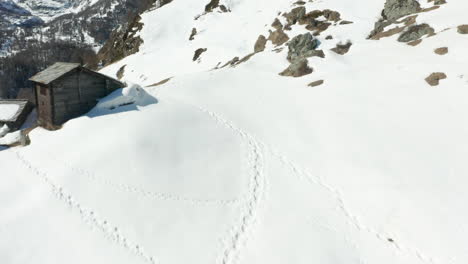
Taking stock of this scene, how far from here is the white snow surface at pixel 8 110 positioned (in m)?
27.9

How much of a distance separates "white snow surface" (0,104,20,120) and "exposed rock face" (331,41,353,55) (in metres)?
34.8

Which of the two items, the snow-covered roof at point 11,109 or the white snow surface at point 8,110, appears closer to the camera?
the snow-covered roof at point 11,109

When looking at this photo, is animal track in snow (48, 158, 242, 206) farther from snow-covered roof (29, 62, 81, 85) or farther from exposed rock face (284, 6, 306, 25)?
exposed rock face (284, 6, 306, 25)

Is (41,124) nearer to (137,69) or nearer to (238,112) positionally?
(238,112)

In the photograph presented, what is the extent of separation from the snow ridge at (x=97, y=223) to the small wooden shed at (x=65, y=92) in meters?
7.41

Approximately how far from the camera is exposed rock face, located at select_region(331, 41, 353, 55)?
33.9 meters

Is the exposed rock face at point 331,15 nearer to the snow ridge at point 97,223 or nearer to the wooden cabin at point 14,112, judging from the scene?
the wooden cabin at point 14,112

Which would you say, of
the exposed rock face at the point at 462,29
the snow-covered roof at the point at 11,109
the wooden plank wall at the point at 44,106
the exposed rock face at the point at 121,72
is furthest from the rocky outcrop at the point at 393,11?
the exposed rock face at the point at 121,72

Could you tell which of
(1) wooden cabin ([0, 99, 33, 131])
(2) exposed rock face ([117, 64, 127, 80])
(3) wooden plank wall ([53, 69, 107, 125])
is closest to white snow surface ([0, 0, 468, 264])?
(3) wooden plank wall ([53, 69, 107, 125])

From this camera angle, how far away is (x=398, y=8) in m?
38.8

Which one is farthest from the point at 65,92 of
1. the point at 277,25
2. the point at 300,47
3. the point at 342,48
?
the point at 277,25

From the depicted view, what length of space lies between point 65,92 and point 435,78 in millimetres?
29128

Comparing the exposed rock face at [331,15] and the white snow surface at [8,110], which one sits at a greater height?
the exposed rock face at [331,15]

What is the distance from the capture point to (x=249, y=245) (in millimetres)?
12984
